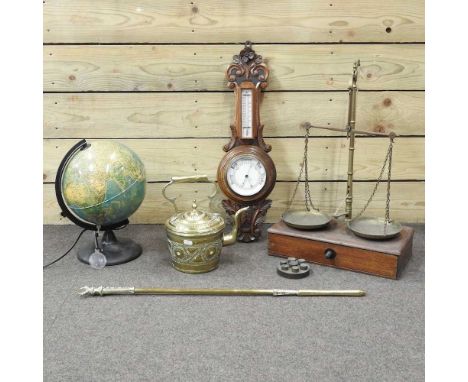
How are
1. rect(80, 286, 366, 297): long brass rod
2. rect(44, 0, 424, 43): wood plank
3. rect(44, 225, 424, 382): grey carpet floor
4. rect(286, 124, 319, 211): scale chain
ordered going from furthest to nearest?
rect(44, 0, 424, 43): wood plank → rect(286, 124, 319, 211): scale chain → rect(80, 286, 366, 297): long brass rod → rect(44, 225, 424, 382): grey carpet floor

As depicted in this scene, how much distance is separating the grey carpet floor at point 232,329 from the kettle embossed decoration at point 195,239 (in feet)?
0.14

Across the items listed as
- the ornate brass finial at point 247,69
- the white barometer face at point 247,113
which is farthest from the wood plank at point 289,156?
the ornate brass finial at point 247,69

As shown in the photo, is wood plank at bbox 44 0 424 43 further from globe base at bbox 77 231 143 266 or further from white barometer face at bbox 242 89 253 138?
globe base at bbox 77 231 143 266

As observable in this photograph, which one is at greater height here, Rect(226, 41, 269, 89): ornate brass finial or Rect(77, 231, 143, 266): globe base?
Rect(226, 41, 269, 89): ornate brass finial

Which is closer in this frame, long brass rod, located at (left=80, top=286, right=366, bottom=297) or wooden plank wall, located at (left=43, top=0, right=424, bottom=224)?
long brass rod, located at (left=80, top=286, right=366, bottom=297)

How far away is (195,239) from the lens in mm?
2012

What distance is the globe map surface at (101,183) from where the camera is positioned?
6.61ft

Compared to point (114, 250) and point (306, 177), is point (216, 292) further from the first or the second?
point (306, 177)

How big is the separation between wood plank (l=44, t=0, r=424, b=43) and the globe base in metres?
0.93

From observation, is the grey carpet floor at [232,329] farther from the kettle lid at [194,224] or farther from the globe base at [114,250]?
the kettle lid at [194,224]

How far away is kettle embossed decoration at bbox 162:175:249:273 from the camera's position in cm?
201

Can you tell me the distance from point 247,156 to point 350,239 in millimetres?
569

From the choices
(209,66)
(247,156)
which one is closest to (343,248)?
(247,156)

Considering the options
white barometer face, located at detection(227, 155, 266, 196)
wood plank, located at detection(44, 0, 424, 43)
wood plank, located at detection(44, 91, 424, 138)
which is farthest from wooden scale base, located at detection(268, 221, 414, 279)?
wood plank, located at detection(44, 0, 424, 43)
